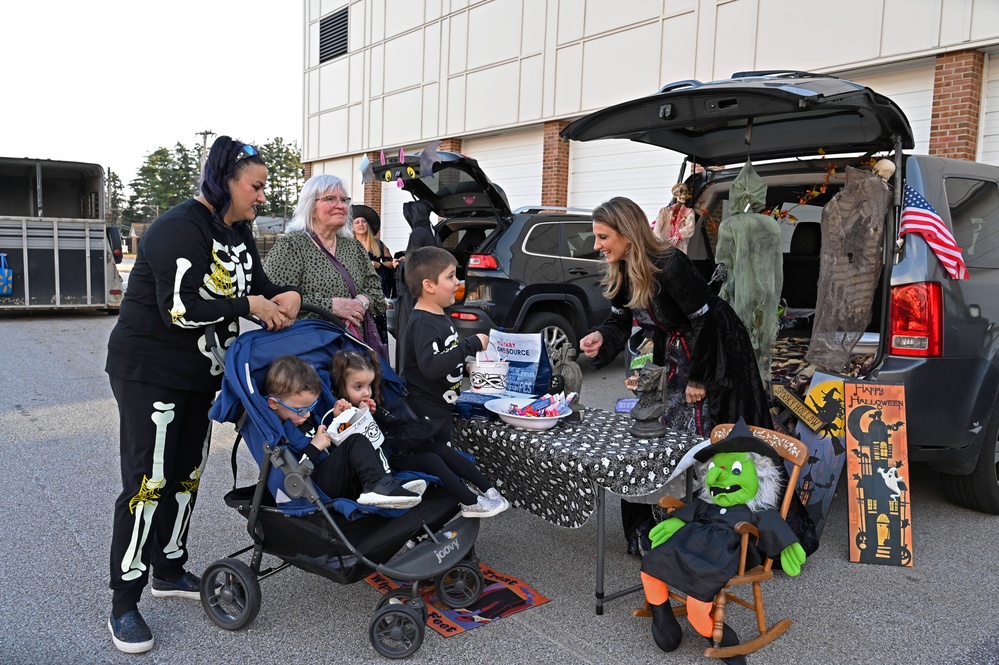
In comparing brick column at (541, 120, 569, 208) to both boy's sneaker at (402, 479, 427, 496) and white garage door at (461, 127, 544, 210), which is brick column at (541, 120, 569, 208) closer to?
white garage door at (461, 127, 544, 210)

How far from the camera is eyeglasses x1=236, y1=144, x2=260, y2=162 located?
3033 millimetres

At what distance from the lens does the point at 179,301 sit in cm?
287

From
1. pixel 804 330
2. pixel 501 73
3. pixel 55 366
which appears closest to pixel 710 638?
pixel 804 330

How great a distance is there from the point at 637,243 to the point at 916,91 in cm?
899

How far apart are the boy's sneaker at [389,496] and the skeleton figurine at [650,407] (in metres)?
1.06

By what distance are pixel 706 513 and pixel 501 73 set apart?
50.3 ft

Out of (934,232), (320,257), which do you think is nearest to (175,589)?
(320,257)

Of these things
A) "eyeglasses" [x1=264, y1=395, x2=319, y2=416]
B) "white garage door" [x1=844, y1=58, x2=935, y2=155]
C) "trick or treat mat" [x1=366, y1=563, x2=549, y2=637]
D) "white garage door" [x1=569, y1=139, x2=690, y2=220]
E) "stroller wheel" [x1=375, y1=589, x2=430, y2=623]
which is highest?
"white garage door" [x1=844, y1=58, x2=935, y2=155]

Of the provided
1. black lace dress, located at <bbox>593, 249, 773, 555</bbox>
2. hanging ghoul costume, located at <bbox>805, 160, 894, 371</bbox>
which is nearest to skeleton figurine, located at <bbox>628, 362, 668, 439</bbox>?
black lace dress, located at <bbox>593, 249, 773, 555</bbox>

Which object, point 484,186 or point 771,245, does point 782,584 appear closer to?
point 771,245

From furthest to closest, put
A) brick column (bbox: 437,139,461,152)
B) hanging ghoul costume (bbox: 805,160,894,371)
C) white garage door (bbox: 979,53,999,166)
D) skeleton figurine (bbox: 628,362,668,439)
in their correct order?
brick column (bbox: 437,139,461,152)
white garage door (bbox: 979,53,999,166)
hanging ghoul costume (bbox: 805,160,894,371)
skeleton figurine (bbox: 628,362,668,439)

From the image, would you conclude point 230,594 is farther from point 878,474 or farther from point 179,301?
point 878,474

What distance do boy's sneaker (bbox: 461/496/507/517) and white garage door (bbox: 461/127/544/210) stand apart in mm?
13044

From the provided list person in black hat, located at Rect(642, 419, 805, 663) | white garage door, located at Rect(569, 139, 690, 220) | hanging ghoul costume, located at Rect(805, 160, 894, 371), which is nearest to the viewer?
person in black hat, located at Rect(642, 419, 805, 663)
